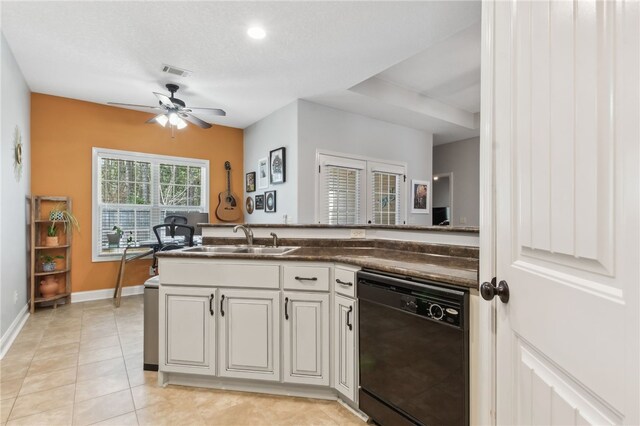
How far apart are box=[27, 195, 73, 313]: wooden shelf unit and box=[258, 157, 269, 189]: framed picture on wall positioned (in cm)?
251

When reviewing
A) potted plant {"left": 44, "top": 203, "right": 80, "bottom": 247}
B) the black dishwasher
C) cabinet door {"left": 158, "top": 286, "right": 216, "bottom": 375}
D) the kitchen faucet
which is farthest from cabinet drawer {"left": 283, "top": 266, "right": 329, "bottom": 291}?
potted plant {"left": 44, "top": 203, "right": 80, "bottom": 247}

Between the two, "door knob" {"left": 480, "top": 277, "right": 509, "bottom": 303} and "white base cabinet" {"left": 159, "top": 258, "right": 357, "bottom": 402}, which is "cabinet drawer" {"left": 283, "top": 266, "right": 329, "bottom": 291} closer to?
"white base cabinet" {"left": 159, "top": 258, "right": 357, "bottom": 402}

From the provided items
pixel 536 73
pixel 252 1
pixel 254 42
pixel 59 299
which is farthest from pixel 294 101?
pixel 59 299

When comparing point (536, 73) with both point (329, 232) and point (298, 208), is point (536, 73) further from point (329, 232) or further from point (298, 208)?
point (298, 208)

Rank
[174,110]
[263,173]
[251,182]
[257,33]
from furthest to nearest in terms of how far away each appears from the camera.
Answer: [251,182] → [263,173] → [174,110] → [257,33]

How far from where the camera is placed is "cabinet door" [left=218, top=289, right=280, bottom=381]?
6.50 ft

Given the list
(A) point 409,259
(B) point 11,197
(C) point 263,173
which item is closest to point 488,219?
(A) point 409,259

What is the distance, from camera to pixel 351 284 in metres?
1.81

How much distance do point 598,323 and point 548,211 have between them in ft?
0.88

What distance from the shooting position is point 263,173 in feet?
16.1

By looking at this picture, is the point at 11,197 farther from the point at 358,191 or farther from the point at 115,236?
the point at 358,191

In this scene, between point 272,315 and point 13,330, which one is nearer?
point 272,315

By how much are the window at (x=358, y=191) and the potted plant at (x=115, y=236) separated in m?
2.81

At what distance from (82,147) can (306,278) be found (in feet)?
13.4
